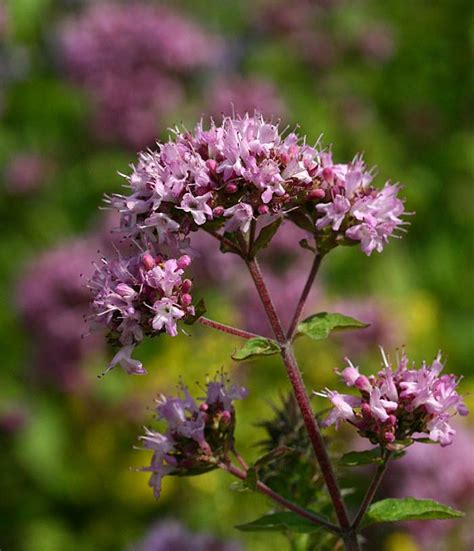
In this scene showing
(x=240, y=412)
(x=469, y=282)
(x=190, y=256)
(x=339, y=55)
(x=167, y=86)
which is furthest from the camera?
(x=339, y=55)

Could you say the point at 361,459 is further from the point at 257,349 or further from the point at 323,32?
the point at 323,32

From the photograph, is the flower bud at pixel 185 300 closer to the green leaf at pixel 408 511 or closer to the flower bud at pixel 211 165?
the flower bud at pixel 211 165

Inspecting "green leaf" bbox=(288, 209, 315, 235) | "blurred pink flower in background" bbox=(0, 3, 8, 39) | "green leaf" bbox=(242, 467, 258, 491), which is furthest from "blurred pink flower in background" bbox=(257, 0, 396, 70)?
"green leaf" bbox=(242, 467, 258, 491)

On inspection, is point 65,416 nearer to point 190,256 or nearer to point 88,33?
point 88,33

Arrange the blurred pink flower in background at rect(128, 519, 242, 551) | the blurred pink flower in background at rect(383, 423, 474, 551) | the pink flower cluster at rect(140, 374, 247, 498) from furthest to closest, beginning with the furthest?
the blurred pink flower in background at rect(383, 423, 474, 551) → the blurred pink flower in background at rect(128, 519, 242, 551) → the pink flower cluster at rect(140, 374, 247, 498)

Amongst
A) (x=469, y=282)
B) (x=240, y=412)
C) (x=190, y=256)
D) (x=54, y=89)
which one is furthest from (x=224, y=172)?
(x=54, y=89)

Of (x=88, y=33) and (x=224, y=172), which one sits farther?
(x=88, y=33)

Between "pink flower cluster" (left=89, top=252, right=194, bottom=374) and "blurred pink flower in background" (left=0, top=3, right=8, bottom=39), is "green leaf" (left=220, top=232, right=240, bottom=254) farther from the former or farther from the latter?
"blurred pink flower in background" (left=0, top=3, right=8, bottom=39)
